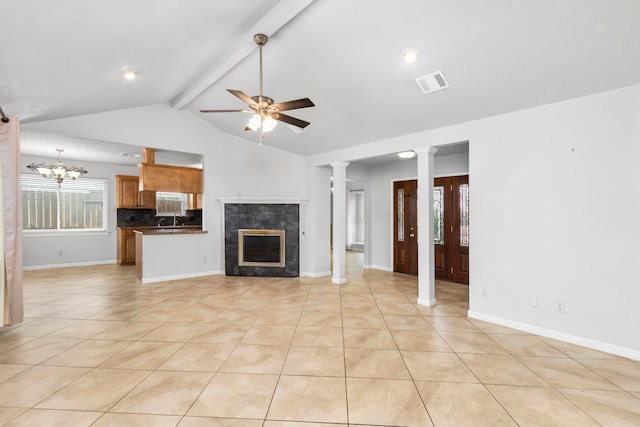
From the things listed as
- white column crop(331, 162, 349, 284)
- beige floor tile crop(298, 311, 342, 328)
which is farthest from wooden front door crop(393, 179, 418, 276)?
beige floor tile crop(298, 311, 342, 328)

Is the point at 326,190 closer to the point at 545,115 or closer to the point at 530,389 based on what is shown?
the point at 545,115

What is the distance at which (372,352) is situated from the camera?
2883mm

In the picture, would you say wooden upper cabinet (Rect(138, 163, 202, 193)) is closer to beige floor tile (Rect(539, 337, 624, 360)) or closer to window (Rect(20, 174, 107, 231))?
window (Rect(20, 174, 107, 231))

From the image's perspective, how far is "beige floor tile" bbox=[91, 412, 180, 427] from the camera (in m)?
1.87

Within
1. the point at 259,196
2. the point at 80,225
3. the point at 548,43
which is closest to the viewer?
the point at 548,43

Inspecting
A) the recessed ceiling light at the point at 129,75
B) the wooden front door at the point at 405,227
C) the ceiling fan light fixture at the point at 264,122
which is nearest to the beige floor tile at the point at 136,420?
the ceiling fan light fixture at the point at 264,122

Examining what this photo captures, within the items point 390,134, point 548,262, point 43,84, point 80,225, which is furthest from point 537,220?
point 80,225

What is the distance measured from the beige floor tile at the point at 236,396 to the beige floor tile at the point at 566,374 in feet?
7.14

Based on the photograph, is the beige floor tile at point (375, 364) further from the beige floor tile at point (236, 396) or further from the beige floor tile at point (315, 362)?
the beige floor tile at point (236, 396)

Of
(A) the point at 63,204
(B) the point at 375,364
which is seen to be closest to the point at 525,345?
(B) the point at 375,364

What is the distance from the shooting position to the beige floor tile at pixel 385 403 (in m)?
1.93

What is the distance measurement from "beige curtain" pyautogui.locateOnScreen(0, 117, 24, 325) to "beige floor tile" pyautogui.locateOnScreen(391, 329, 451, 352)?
4200mm

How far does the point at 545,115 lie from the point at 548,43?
3.22 ft

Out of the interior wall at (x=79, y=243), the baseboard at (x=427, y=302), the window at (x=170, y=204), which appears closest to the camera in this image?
the baseboard at (x=427, y=302)
